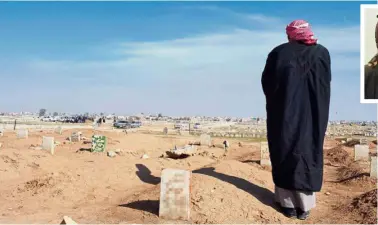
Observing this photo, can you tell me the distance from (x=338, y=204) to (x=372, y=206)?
1.25 metres

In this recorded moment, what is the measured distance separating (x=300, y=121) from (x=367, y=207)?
2.29 m

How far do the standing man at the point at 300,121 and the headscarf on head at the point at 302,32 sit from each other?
0.53 feet

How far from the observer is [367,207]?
822 cm

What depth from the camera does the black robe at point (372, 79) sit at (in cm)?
833

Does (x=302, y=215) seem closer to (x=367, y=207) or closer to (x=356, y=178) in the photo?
(x=367, y=207)

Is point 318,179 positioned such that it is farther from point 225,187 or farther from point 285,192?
point 225,187

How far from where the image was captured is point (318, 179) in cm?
785

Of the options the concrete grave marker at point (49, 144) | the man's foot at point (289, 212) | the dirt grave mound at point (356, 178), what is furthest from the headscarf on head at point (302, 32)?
the concrete grave marker at point (49, 144)

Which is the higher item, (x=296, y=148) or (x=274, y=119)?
(x=274, y=119)

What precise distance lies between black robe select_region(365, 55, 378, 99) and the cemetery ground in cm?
215

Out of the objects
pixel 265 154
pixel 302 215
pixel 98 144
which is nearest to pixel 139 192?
pixel 302 215

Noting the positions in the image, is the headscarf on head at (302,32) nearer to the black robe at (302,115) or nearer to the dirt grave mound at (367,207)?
the black robe at (302,115)

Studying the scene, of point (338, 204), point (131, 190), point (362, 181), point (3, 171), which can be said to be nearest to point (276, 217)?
point (338, 204)

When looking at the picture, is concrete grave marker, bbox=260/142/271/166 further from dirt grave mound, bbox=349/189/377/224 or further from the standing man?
the standing man
